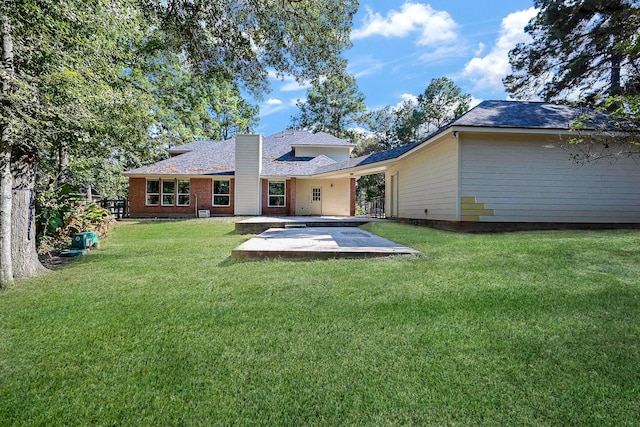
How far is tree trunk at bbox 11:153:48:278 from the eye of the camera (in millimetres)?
4410

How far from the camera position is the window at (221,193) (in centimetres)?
1869

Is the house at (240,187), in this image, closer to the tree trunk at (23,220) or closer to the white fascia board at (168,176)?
the white fascia board at (168,176)

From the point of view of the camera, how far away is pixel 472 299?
3396mm

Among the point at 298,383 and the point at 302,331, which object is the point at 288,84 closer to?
the point at 302,331

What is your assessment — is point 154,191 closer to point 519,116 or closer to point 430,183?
point 430,183

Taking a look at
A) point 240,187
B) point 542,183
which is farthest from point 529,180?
point 240,187

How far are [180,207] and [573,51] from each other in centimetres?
2171

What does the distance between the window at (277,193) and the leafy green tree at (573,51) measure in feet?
46.0


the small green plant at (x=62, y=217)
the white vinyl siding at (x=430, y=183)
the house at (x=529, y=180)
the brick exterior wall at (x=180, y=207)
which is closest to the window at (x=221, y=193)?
the brick exterior wall at (x=180, y=207)

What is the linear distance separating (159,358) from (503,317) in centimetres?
293

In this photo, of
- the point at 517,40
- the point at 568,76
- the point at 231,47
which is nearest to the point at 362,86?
the point at 517,40

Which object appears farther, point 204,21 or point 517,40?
point 517,40

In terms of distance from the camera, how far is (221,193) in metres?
18.8

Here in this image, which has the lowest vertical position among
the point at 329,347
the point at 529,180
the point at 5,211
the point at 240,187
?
the point at 329,347
